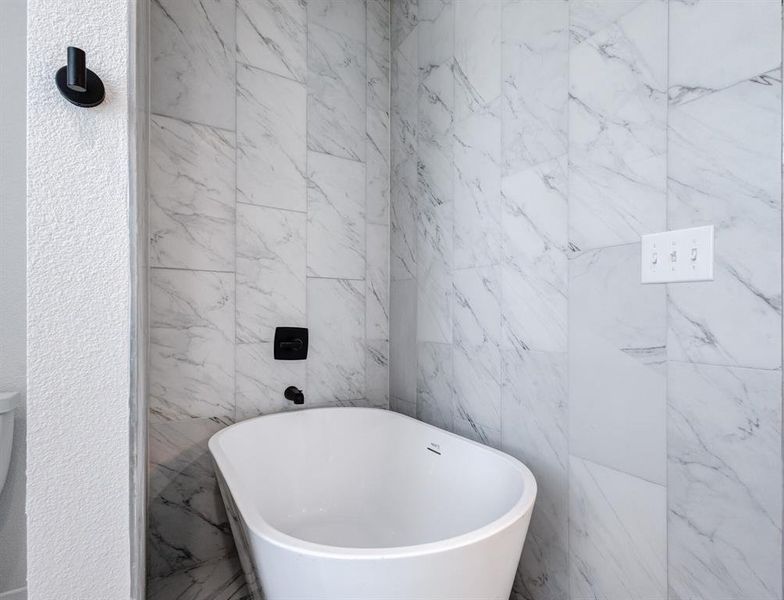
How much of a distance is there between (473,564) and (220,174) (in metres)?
1.67

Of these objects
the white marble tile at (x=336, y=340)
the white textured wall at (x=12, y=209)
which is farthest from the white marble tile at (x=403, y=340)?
the white textured wall at (x=12, y=209)

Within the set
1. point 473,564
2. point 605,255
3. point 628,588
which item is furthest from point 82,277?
point 628,588

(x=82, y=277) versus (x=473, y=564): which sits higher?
(x=82, y=277)

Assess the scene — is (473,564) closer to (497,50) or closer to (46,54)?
(46,54)

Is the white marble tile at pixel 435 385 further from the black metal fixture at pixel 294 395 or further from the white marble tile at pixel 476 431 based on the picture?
the black metal fixture at pixel 294 395

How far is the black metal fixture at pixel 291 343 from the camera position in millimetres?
1899

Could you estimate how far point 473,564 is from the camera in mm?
875

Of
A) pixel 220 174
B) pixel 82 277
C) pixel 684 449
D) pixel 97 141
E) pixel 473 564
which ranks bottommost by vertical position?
pixel 473 564

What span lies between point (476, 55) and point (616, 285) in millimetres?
1067

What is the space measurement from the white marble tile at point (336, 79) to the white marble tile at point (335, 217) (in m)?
0.07

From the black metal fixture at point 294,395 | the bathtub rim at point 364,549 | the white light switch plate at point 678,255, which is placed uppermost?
the white light switch plate at point 678,255

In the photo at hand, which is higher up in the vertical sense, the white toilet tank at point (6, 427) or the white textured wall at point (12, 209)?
the white textured wall at point (12, 209)

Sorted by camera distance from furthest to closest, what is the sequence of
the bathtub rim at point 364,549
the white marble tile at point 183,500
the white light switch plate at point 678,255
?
1. the white marble tile at point 183,500
2. the white light switch plate at point 678,255
3. the bathtub rim at point 364,549

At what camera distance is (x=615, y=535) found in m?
1.14
